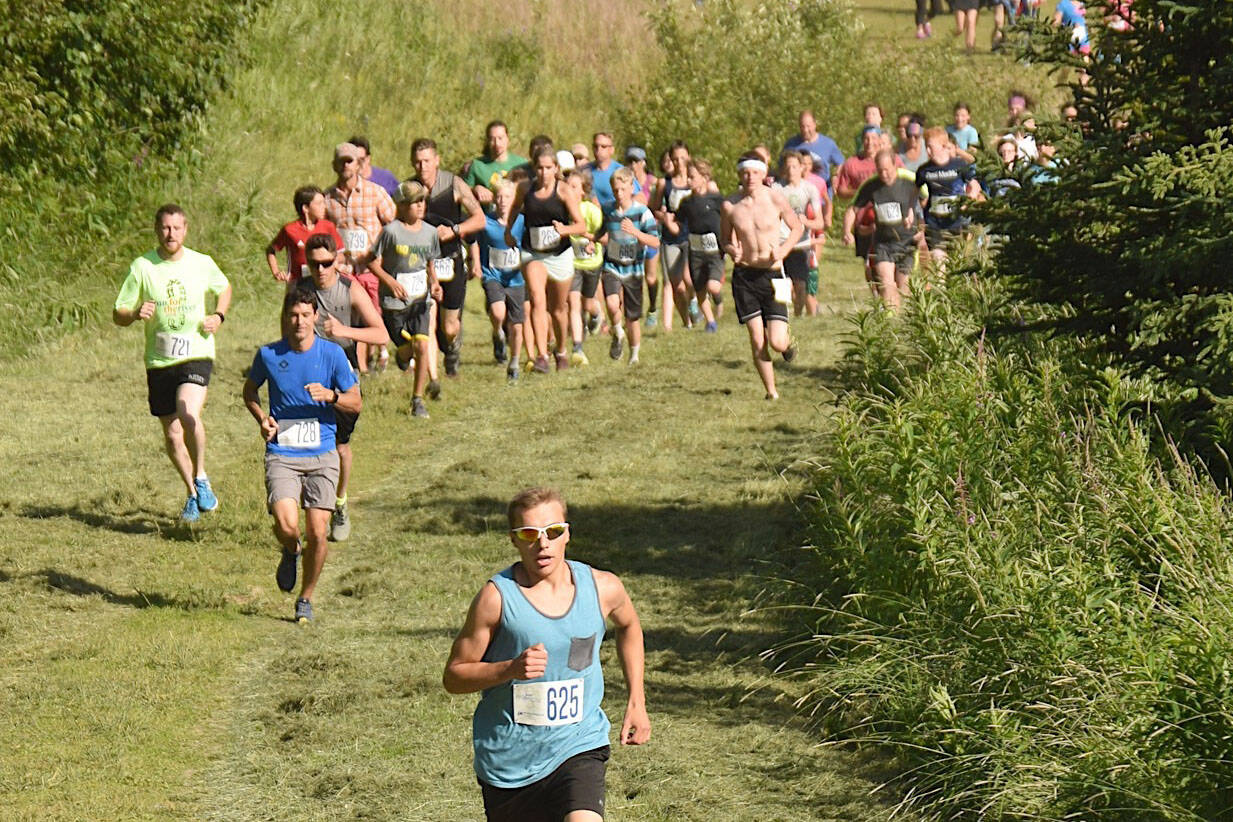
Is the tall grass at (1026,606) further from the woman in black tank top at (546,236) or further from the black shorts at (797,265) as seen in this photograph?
the black shorts at (797,265)

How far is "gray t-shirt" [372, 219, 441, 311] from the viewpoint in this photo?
15.4m

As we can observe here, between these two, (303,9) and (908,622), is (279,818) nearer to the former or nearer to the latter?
(908,622)

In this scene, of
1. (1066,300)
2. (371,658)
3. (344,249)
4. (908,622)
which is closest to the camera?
(908,622)

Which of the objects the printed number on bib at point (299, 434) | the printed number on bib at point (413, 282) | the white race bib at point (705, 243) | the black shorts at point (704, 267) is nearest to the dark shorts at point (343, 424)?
the printed number on bib at point (299, 434)

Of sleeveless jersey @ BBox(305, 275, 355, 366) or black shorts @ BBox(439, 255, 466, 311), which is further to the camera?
black shorts @ BBox(439, 255, 466, 311)

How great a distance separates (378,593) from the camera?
1125 centimetres

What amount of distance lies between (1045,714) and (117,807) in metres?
Answer: 3.80

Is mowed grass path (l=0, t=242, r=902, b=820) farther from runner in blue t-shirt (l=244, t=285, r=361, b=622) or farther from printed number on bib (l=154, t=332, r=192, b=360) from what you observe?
printed number on bib (l=154, t=332, r=192, b=360)

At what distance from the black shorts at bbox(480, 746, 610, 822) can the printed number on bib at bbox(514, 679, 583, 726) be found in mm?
158

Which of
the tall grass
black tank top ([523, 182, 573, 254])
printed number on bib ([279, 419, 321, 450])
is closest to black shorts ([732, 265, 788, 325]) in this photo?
black tank top ([523, 182, 573, 254])

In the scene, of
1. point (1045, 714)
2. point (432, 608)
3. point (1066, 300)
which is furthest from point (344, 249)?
point (1045, 714)

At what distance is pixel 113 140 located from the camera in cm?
2061

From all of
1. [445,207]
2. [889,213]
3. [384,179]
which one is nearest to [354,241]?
[445,207]

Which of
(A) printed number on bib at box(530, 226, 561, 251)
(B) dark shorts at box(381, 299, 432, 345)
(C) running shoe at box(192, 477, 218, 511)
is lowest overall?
(C) running shoe at box(192, 477, 218, 511)
